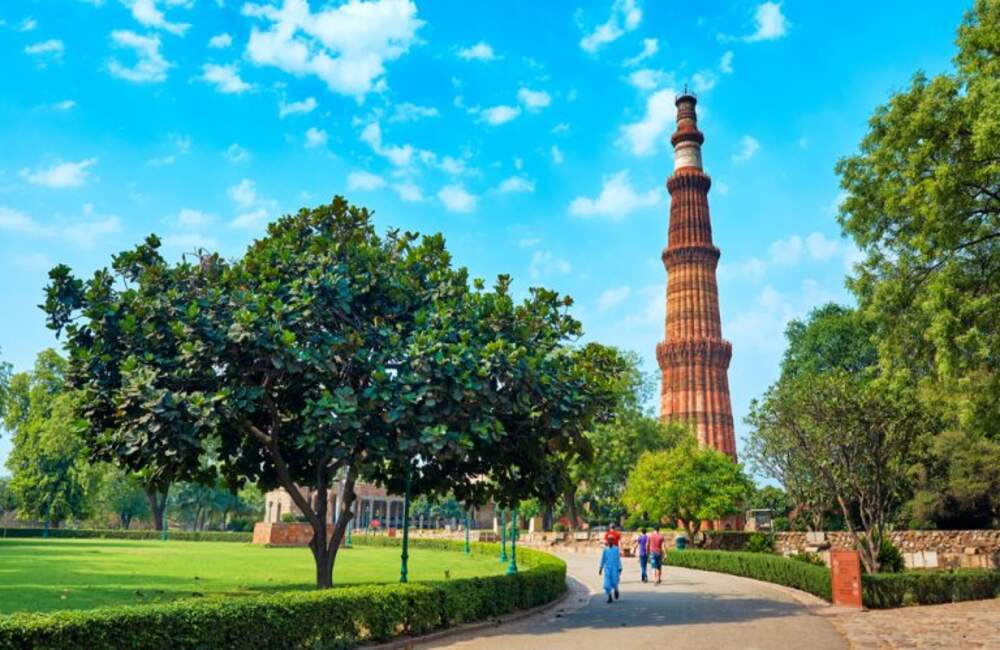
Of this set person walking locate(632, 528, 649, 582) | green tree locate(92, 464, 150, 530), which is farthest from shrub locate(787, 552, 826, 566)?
green tree locate(92, 464, 150, 530)

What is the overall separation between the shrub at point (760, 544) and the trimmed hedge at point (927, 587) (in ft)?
51.1

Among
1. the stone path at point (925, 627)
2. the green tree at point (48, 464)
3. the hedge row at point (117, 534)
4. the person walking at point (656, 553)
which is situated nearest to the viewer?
the stone path at point (925, 627)

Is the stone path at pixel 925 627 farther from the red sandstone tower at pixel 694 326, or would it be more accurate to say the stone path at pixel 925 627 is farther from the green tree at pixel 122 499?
the green tree at pixel 122 499

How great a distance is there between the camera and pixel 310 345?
47.9ft

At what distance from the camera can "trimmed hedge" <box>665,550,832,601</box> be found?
2009cm

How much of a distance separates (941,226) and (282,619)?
1673cm

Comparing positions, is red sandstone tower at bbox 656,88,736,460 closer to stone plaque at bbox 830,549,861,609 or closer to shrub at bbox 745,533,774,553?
shrub at bbox 745,533,774,553

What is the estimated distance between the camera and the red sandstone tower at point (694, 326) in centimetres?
7194

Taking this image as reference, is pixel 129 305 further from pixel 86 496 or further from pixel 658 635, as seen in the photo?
pixel 86 496

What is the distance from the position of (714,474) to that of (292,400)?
30.8 m

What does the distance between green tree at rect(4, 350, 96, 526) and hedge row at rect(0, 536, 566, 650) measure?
2002 inches

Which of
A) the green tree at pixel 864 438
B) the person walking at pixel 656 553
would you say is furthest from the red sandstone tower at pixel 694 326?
the person walking at pixel 656 553

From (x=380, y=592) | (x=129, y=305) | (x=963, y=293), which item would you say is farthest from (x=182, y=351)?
(x=963, y=293)

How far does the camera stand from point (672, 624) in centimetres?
1517
